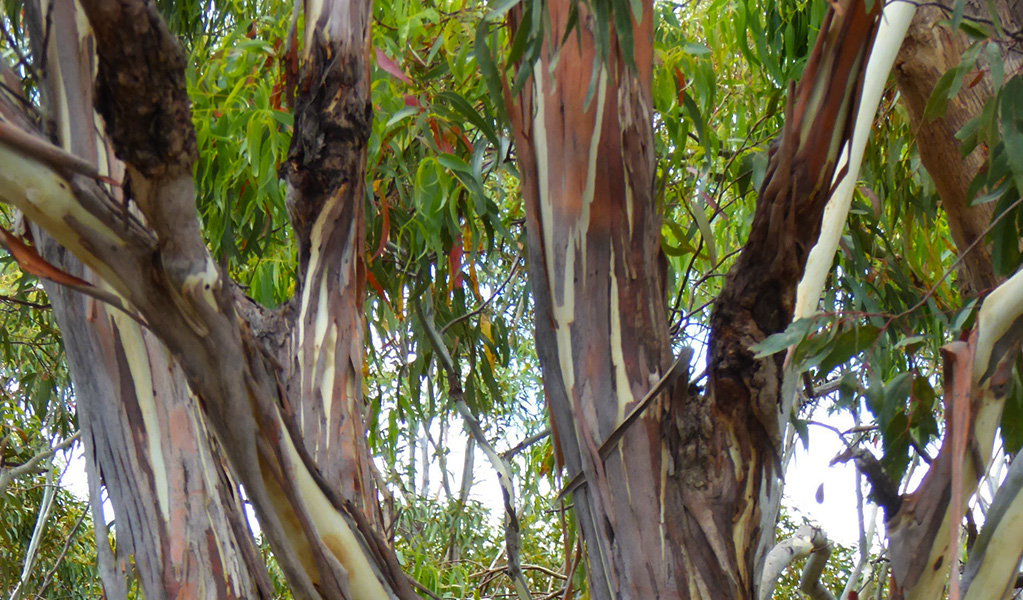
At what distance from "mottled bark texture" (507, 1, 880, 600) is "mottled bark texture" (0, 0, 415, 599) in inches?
7.8

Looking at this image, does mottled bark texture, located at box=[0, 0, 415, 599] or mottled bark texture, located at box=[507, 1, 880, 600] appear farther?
mottled bark texture, located at box=[507, 1, 880, 600]

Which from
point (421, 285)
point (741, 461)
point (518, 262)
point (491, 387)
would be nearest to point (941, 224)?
point (518, 262)

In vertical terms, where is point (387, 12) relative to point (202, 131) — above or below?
above

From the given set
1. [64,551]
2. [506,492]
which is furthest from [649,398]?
[64,551]

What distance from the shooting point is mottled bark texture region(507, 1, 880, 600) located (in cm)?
71

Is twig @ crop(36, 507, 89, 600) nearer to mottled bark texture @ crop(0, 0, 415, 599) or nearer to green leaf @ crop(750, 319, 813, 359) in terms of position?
mottled bark texture @ crop(0, 0, 415, 599)

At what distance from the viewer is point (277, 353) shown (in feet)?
3.22

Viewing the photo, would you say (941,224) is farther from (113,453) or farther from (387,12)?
(113,453)

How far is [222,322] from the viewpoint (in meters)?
0.53

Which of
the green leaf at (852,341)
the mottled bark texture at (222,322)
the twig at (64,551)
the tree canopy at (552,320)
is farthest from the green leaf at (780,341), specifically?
the twig at (64,551)

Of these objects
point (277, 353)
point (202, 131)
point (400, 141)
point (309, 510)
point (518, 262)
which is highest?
point (518, 262)

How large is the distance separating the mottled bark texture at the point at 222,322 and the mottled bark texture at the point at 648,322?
0.20m

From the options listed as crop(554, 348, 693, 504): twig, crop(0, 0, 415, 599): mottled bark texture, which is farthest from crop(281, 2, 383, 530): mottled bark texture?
crop(554, 348, 693, 504): twig

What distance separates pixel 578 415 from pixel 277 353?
1.27 feet
